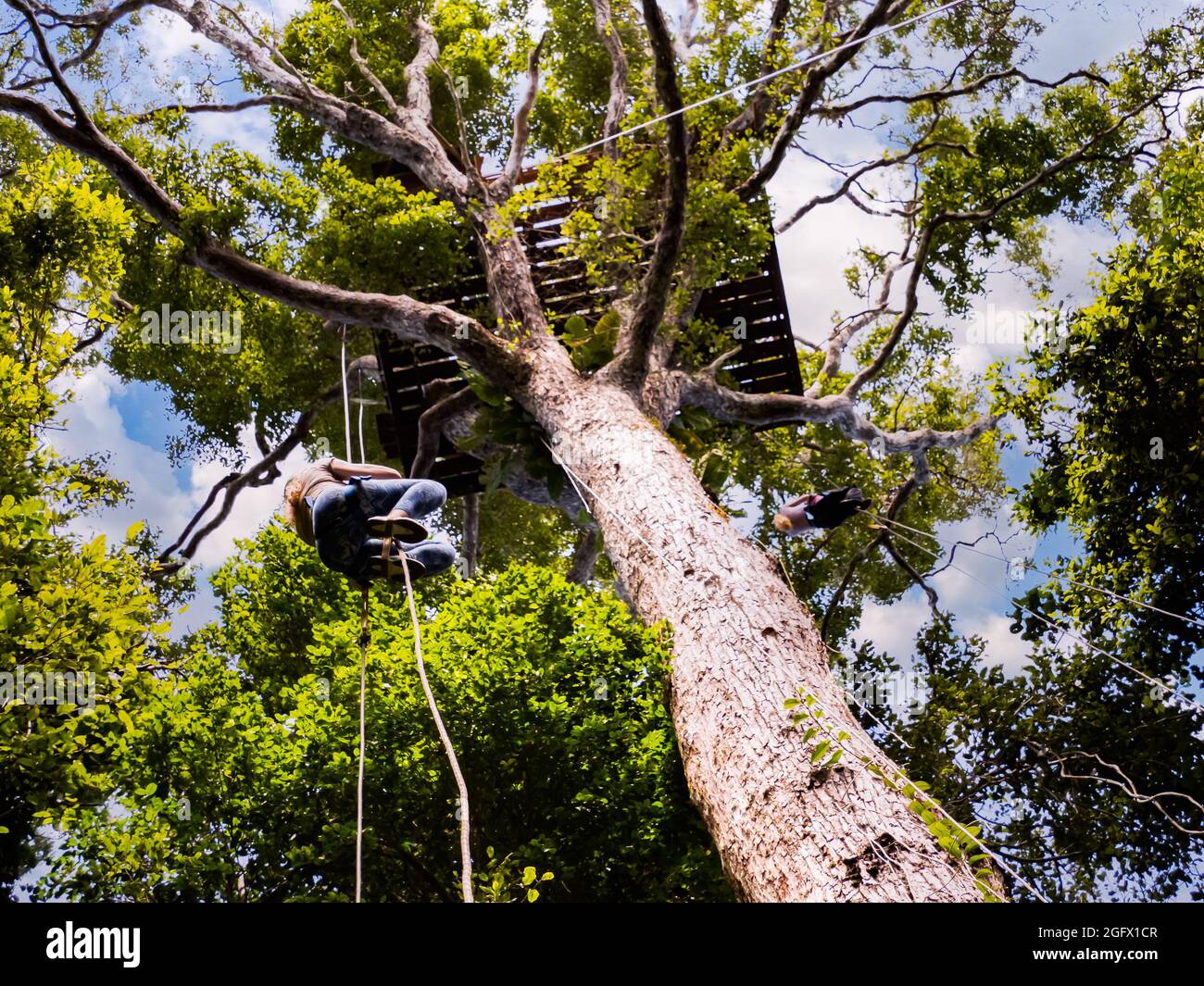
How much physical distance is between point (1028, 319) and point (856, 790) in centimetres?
524

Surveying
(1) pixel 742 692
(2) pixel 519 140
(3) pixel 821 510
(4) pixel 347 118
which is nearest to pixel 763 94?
(2) pixel 519 140

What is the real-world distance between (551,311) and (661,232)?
3.66 m

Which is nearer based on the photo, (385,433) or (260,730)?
(260,730)

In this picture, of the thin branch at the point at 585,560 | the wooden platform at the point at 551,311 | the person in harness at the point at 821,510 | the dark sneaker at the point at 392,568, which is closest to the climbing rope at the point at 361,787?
the dark sneaker at the point at 392,568

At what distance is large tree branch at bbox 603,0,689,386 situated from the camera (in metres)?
6.33

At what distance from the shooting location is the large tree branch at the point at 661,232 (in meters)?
6.33

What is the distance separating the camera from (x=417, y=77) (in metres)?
12.9

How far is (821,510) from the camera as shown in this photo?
8.52 m

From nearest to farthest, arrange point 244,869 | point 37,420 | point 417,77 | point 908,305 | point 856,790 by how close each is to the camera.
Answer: point 856,790 → point 244,869 → point 37,420 → point 908,305 → point 417,77

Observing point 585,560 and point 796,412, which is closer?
point 796,412

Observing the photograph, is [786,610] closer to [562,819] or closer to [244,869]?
[562,819]

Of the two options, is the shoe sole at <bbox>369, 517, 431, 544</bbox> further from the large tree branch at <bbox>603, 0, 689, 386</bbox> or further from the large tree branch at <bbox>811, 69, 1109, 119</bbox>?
the large tree branch at <bbox>811, 69, 1109, 119</bbox>

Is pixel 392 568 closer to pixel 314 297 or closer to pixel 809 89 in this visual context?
pixel 314 297

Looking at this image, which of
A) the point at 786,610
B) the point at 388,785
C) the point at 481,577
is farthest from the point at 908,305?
the point at 388,785
